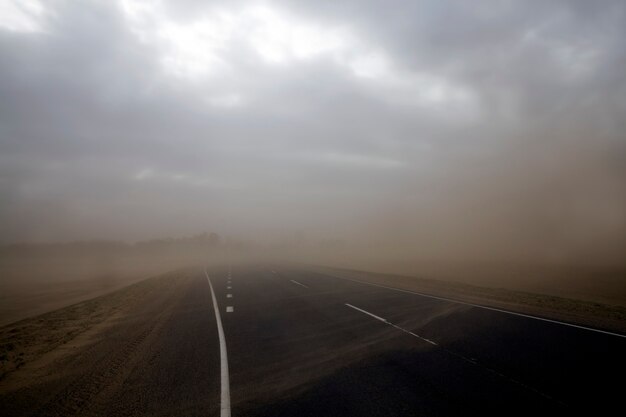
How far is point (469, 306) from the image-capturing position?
12.7 m

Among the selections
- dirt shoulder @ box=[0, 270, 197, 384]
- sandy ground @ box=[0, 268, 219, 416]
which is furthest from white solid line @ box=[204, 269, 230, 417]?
dirt shoulder @ box=[0, 270, 197, 384]

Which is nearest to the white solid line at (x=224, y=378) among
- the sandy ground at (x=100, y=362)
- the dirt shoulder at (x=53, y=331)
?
the sandy ground at (x=100, y=362)

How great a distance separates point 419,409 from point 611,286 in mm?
24292

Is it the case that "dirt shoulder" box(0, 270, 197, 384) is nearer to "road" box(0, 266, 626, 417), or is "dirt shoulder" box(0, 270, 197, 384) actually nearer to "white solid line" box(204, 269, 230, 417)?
"road" box(0, 266, 626, 417)

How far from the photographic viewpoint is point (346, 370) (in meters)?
6.12

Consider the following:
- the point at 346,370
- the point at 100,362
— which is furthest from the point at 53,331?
the point at 346,370

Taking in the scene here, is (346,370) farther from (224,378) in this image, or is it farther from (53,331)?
(53,331)

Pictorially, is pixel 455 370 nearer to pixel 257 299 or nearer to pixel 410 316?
pixel 410 316

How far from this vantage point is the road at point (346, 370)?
477 centimetres

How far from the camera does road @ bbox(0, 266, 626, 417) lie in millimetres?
4773

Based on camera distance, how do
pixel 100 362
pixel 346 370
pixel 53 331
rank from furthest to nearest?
pixel 53 331 < pixel 100 362 < pixel 346 370

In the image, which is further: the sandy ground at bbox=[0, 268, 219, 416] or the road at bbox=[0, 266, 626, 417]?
the sandy ground at bbox=[0, 268, 219, 416]

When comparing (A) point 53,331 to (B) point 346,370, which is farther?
(A) point 53,331

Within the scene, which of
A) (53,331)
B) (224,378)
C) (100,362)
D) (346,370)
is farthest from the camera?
(53,331)
